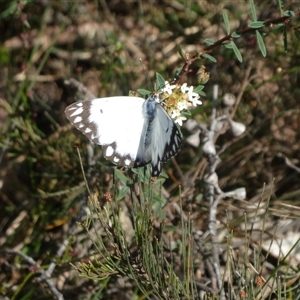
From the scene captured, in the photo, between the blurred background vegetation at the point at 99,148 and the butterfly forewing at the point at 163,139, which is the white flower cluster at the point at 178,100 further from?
the blurred background vegetation at the point at 99,148

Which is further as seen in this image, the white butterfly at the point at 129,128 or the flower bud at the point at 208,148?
the flower bud at the point at 208,148

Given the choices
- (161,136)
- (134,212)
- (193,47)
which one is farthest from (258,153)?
(134,212)

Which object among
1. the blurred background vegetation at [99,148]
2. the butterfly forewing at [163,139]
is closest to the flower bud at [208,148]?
the blurred background vegetation at [99,148]

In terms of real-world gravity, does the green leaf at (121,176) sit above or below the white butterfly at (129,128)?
below

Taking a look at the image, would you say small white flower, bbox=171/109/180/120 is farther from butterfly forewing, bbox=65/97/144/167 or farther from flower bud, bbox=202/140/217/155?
flower bud, bbox=202/140/217/155

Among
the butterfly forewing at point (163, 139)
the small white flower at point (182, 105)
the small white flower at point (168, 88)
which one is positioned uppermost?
the small white flower at point (168, 88)

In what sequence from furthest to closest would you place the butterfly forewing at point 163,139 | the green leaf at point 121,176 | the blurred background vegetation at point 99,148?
1. the blurred background vegetation at point 99,148
2. the green leaf at point 121,176
3. the butterfly forewing at point 163,139

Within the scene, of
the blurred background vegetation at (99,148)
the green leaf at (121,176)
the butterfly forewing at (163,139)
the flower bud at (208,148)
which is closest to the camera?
the butterfly forewing at (163,139)
